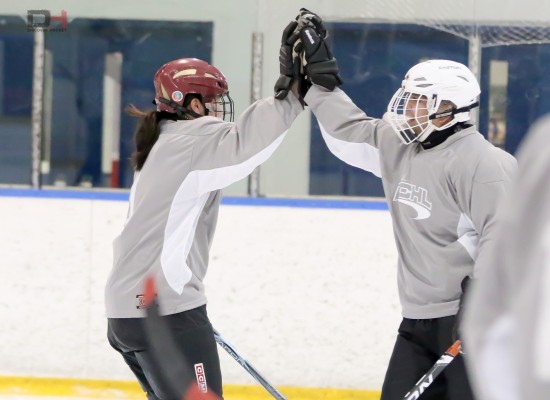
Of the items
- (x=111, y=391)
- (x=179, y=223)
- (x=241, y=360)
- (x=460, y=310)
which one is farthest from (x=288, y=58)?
(x=111, y=391)

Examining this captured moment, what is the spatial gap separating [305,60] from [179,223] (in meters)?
0.48

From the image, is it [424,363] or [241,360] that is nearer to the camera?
[424,363]

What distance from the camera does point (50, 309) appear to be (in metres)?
3.93

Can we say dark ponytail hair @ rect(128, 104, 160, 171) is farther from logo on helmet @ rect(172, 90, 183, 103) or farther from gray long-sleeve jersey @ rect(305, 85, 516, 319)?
gray long-sleeve jersey @ rect(305, 85, 516, 319)

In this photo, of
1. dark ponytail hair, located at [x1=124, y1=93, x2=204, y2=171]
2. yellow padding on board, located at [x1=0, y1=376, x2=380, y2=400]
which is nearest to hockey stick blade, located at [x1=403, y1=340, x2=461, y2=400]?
dark ponytail hair, located at [x1=124, y1=93, x2=204, y2=171]

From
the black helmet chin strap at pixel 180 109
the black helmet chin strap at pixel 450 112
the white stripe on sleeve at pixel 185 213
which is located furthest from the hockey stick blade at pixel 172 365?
the black helmet chin strap at pixel 450 112

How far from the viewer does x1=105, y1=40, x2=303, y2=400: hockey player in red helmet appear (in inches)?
89.5

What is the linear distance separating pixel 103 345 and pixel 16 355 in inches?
13.1

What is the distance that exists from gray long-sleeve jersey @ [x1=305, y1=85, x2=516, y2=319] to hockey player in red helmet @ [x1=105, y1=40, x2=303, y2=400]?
304 mm

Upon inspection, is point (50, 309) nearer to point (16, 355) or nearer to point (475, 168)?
point (16, 355)

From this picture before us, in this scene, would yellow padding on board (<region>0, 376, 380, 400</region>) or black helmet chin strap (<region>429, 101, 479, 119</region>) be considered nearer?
black helmet chin strap (<region>429, 101, 479, 119</region>)

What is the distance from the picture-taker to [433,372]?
85.3 inches

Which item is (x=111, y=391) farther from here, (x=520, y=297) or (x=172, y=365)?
(x=520, y=297)

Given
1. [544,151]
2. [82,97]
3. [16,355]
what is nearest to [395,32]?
[82,97]
